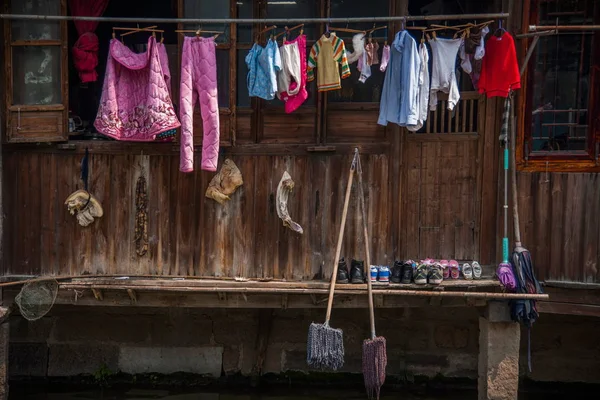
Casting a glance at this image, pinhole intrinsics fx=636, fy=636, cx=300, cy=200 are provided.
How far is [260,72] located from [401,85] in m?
1.52

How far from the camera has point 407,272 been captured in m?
6.91

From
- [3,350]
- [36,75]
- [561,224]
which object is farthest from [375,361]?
[36,75]

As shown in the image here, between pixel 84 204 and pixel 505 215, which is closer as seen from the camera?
pixel 505 215

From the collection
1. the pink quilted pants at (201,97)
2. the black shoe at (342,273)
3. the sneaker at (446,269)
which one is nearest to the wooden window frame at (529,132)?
the sneaker at (446,269)

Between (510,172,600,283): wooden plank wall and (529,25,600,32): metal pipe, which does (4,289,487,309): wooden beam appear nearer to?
(510,172,600,283): wooden plank wall

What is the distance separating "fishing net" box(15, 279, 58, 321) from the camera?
23.1ft

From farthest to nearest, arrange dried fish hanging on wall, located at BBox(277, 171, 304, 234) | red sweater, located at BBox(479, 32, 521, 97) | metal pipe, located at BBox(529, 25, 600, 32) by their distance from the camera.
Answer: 1. dried fish hanging on wall, located at BBox(277, 171, 304, 234)
2. red sweater, located at BBox(479, 32, 521, 97)
3. metal pipe, located at BBox(529, 25, 600, 32)

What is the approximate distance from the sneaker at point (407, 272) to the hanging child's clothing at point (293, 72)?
2124 millimetres

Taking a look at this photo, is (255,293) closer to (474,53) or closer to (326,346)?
(326,346)

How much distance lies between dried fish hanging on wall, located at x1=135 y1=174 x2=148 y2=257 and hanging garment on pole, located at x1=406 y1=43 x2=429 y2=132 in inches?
121

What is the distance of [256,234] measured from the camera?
7.25 metres

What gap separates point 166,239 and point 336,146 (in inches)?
87.3

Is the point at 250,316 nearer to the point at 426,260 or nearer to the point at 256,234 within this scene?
the point at 256,234

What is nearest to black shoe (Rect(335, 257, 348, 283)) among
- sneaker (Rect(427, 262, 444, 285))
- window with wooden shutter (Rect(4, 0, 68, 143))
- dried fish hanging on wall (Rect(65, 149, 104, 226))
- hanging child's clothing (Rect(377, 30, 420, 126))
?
sneaker (Rect(427, 262, 444, 285))
